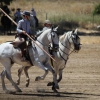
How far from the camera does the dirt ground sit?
59.1 feet

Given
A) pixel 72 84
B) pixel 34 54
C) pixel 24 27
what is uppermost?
pixel 24 27

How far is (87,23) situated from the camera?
2272 inches

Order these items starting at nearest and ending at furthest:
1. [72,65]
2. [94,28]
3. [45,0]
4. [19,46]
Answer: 1. [19,46]
2. [72,65]
3. [94,28]
4. [45,0]

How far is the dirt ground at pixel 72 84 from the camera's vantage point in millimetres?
18000

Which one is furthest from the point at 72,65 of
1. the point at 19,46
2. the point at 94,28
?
the point at 94,28

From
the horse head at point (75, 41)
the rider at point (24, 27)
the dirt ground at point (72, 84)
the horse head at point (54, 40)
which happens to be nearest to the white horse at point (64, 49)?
the horse head at point (75, 41)

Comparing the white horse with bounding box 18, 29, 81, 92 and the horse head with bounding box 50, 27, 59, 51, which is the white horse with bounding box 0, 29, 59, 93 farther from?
the white horse with bounding box 18, 29, 81, 92

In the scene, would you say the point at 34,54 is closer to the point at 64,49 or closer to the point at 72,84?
the point at 64,49

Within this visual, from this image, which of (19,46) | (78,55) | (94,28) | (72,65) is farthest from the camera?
(94,28)

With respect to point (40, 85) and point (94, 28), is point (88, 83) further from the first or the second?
point (94, 28)

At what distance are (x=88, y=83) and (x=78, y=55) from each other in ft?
33.8

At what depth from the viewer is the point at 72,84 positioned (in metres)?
21.3

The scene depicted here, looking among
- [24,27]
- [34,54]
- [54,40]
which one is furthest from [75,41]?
[24,27]

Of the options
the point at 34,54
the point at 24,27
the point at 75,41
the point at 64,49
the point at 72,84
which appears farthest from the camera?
the point at 72,84
